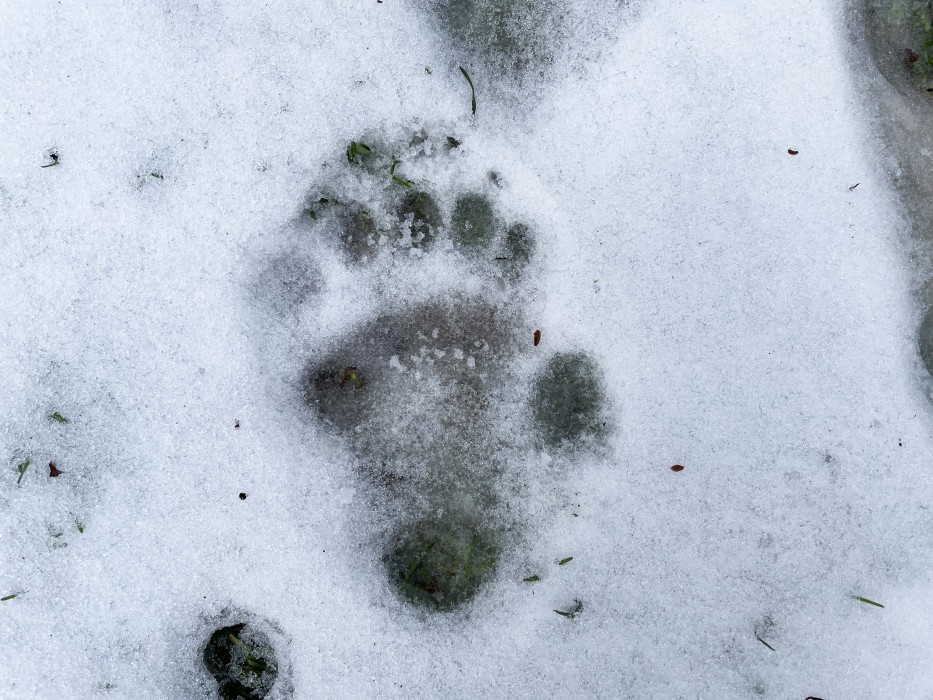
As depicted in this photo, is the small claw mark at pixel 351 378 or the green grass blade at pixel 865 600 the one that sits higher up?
the green grass blade at pixel 865 600

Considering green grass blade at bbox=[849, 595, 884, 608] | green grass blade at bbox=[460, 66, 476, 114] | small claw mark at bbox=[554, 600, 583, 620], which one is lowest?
small claw mark at bbox=[554, 600, 583, 620]

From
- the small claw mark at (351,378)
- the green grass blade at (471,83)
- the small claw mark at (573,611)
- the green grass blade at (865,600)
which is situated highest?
the green grass blade at (471,83)

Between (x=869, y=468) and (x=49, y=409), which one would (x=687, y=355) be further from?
(x=49, y=409)

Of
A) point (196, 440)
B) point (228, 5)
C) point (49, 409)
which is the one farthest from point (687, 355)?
point (49, 409)

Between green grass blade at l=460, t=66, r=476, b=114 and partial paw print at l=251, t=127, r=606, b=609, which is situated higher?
green grass blade at l=460, t=66, r=476, b=114

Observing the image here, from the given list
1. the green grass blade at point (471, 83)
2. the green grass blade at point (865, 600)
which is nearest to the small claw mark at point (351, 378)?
the green grass blade at point (471, 83)

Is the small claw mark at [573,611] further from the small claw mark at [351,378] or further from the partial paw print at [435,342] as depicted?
the small claw mark at [351,378]

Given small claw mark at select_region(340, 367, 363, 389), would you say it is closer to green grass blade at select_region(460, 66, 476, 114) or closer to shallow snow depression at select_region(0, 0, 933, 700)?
shallow snow depression at select_region(0, 0, 933, 700)

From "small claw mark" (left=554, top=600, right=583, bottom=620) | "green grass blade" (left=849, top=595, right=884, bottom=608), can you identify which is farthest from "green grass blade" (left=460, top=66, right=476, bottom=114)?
"green grass blade" (left=849, top=595, right=884, bottom=608)
